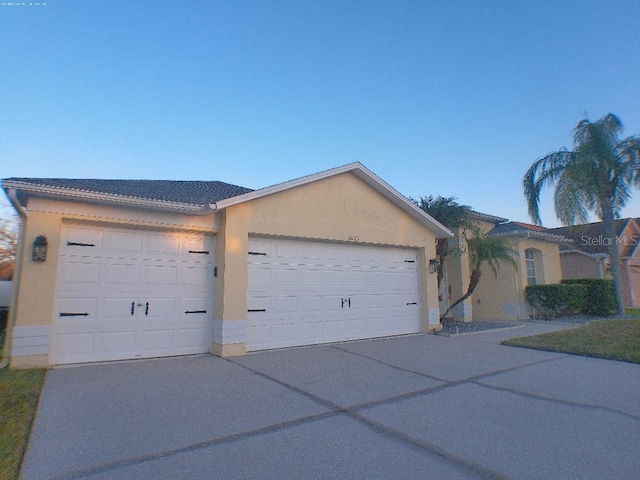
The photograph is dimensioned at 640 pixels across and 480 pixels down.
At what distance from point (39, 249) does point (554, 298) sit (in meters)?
16.0

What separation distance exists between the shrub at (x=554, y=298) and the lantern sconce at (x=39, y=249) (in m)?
15.4

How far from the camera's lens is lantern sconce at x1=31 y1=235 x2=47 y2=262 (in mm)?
5945

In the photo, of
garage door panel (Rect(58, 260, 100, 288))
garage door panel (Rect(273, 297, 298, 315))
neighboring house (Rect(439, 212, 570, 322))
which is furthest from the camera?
neighboring house (Rect(439, 212, 570, 322))

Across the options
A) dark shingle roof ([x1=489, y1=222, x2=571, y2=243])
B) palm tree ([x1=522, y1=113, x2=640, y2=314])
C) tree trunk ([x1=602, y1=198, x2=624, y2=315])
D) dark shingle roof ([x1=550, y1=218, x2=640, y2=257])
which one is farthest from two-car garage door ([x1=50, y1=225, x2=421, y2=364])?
dark shingle roof ([x1=550, y1=218, x2=640, y2=257])

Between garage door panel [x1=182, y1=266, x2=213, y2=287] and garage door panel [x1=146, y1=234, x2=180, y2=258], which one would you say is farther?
garage door panel [x1=182, y1=266, x2=213, y2=287]

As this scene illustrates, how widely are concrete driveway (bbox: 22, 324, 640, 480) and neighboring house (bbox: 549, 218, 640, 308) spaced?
58.3 ft

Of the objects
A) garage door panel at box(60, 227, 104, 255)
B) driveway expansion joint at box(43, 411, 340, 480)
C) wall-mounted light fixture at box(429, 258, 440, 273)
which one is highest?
garage door panel at box(60, 227, 104, 255)

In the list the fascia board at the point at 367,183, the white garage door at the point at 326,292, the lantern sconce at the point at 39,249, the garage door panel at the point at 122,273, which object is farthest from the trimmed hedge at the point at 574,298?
the lantern sconce at the point at 39,249

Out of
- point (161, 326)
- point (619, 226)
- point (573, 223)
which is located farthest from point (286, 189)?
point (619, 226)

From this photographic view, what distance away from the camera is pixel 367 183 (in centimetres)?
980

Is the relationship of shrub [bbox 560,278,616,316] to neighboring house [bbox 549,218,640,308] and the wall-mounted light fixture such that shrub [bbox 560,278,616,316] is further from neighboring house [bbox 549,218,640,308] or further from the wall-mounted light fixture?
the wall-mounted light fixture

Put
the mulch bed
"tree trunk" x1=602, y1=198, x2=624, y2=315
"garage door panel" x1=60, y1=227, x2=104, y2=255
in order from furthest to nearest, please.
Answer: "tree trunk" x1=602, y1=198, x2=624, y2=315, the mulch bed, "garage door panel" x1=60, y1=227, x2=104, y2=255

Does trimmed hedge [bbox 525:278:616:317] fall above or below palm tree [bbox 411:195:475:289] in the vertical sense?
below

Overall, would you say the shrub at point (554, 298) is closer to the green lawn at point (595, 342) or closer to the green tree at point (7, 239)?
the green lawn at point (595, 342)
